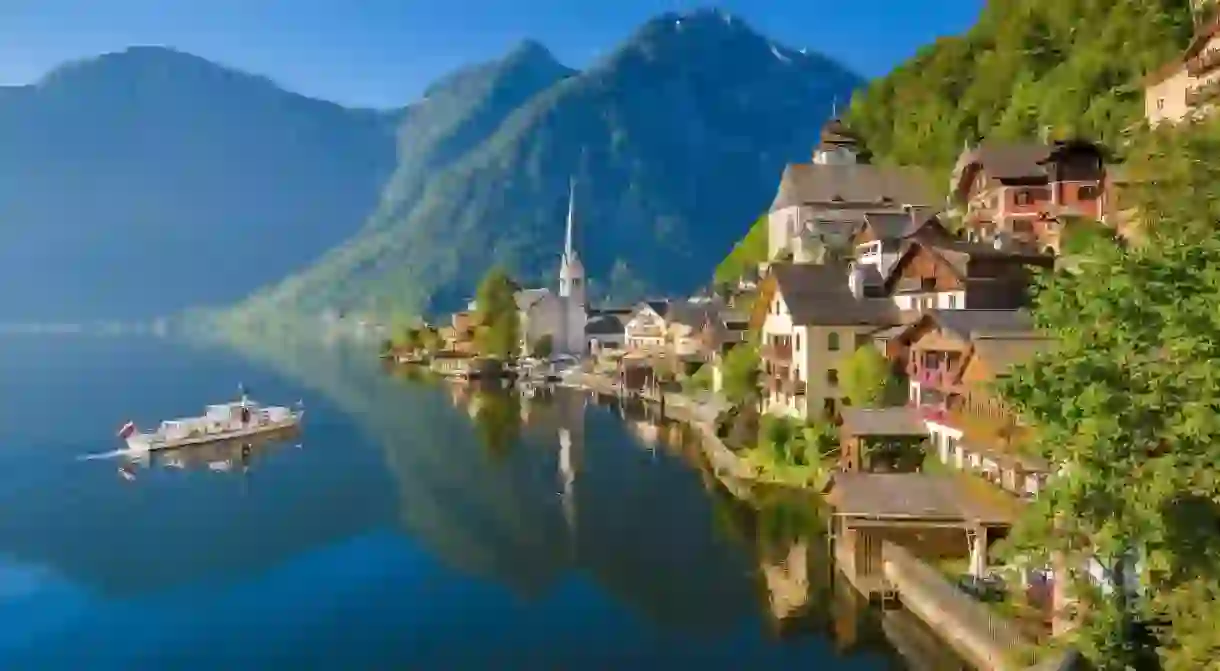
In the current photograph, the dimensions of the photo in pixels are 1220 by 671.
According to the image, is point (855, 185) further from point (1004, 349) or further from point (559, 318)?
point (559, 318)

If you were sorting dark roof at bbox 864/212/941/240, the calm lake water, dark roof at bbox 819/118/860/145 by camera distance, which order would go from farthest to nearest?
dark roof at bbox 819/118/860/145 < dark roof at bbox 864/212/941/240 < the calm lake water

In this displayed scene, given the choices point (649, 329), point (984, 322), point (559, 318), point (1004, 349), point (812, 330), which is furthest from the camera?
point (559, 318)

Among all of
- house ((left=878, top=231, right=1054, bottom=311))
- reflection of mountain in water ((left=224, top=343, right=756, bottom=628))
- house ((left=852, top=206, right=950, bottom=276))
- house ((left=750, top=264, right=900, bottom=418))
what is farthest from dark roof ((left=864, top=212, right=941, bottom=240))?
reflection of mountain in water ((left=224, top=343, right=756, bottom=628))

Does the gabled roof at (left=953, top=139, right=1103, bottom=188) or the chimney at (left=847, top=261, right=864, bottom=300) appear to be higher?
the gabled roof at (left=953, top=139, right=1103, bottom=188)

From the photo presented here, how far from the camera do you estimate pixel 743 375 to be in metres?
46.2

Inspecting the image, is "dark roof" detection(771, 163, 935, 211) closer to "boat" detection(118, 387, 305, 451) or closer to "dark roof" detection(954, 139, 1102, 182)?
"dark roof" detection(954, 139, 1102, 182)

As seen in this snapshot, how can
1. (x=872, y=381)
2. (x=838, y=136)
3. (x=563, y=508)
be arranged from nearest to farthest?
(x=872, y=381), (x=563, y=508), (x=838, y=136)

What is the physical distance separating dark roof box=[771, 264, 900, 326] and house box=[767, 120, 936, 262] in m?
20.2

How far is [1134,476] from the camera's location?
13.3 meters

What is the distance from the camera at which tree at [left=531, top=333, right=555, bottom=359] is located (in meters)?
103

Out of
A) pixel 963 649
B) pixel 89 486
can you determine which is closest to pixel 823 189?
pixel 89 486

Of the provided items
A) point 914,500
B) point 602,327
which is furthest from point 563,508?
point 602,327

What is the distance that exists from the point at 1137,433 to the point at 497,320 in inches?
3265

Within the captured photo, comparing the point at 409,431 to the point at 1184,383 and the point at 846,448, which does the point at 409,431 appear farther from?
the point at 1184,383
